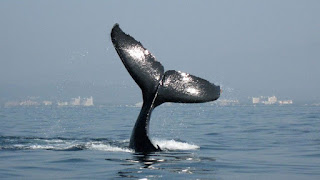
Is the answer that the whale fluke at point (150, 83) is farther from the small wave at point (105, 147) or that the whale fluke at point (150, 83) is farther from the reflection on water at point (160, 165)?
the small wave at point (105, 147)

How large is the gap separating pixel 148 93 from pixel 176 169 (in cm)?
229

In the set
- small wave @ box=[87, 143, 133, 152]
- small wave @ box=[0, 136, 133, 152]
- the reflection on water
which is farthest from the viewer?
small wave @ box=[0, 136, 133, 152]

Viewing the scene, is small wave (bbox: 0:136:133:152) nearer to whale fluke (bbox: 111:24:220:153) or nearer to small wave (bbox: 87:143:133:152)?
small wave (bbox: 87:143:133:152)

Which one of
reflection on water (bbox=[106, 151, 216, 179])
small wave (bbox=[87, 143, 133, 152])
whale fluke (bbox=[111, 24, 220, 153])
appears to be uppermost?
whale fluke (bbox=[111, 24, 220, 153])

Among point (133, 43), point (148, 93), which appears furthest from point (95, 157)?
point (133, 43)

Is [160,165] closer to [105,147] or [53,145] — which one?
[105,147]

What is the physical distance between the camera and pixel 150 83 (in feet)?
35.3

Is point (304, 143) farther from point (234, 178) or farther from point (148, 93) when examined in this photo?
point (234, 178)

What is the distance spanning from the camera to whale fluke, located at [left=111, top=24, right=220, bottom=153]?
34.1 feet

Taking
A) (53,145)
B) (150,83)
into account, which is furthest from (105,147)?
(150,83)

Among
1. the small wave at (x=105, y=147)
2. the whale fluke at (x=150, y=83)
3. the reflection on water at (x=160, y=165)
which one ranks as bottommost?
the reflection on water at (x=160, y=165)

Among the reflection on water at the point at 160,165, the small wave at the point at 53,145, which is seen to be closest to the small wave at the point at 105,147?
the small wave at the point at 53,145

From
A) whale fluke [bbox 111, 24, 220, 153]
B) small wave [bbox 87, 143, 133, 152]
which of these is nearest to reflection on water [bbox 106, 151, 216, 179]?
whale fluke [bbox 111, 24, 220, 153]

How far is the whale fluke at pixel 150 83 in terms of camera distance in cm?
1039
